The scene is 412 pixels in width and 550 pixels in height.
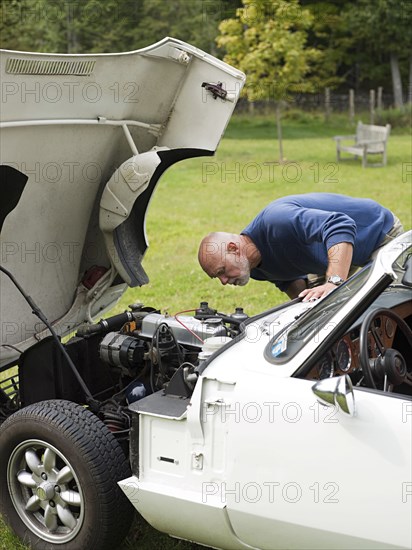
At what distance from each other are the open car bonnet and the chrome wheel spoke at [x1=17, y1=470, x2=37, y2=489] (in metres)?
1.01

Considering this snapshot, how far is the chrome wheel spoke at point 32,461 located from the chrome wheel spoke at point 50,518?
178 millimetres

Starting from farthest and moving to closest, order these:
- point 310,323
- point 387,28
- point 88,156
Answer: point 387,28 → point 88,156 → point 310,323

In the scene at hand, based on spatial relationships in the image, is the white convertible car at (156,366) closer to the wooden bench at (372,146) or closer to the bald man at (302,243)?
the bald man at (302,243)

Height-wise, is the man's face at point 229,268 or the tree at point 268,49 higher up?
the tree at point 268,49

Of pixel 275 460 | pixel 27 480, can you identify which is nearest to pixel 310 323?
pixel 275 460

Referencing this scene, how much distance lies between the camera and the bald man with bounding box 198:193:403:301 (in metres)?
4.54

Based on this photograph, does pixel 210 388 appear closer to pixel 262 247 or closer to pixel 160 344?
pixel 160 344

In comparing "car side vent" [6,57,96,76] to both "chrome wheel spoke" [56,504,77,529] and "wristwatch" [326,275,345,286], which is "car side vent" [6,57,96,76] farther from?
"chrome wheel spoke" [56,504,77,529]

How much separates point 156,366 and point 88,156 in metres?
1.22

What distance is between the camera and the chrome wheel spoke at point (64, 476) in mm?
3799

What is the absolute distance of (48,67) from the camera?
13.1 feet

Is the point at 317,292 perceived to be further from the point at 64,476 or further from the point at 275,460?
the point at 64,476

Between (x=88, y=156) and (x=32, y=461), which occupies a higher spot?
(x=88, y=156)

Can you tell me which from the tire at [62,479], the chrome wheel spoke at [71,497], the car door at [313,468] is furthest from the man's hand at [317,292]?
the chrome wheel spoke at [71,497]
